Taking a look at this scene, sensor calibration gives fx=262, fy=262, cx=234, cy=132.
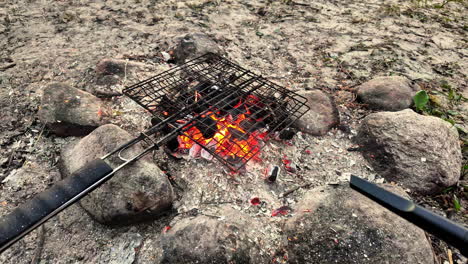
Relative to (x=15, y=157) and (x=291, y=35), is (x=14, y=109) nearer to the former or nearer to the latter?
(x=15, y=157)

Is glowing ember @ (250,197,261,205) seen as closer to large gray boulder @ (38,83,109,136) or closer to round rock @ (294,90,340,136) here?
round rock @ (294,90,340,136)

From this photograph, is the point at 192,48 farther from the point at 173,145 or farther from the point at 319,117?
the point at 319,117

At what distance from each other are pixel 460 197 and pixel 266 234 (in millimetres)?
1920

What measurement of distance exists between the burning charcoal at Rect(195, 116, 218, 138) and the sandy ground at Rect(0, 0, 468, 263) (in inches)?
11.5

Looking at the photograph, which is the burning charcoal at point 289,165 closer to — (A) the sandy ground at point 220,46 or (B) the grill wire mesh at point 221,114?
(A) the sandy ground at point 220,46

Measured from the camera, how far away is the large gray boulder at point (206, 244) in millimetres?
1685

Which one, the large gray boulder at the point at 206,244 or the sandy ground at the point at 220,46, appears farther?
the sandy ground at the point at 220,46

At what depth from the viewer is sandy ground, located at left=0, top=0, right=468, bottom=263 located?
2305 millimetres

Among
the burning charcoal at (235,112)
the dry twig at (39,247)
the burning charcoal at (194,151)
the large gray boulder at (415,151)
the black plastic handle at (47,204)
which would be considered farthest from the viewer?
the burning charcoal at (235,112)

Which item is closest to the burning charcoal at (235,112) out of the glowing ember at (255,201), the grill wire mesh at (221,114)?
the grill wire mesh at (221,114)

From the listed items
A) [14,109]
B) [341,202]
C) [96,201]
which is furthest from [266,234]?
[14,109]

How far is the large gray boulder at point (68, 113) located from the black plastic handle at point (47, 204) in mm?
1139

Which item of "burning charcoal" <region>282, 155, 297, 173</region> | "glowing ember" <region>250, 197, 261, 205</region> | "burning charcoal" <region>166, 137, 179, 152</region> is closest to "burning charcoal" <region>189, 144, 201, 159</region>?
"burning charcoal" <region>166, 137, 179, 152</region>

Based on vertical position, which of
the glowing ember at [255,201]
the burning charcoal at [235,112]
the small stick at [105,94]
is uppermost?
the burning charcoal at [235,112]
